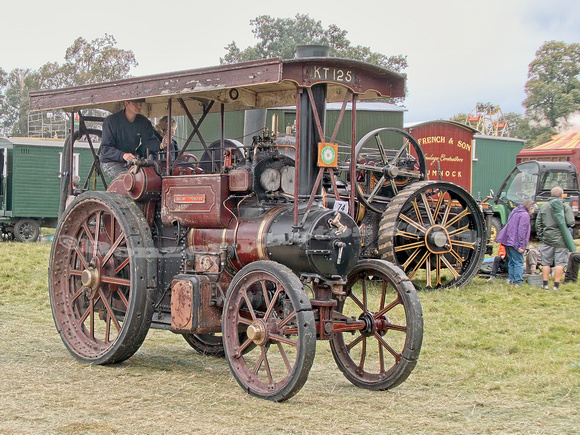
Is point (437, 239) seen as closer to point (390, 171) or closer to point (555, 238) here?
point (390, 171)

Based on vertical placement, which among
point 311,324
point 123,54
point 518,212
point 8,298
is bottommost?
point 8,298

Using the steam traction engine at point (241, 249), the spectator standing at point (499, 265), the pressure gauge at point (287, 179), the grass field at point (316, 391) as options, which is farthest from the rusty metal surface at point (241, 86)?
the spectator standing at point (499, 265)

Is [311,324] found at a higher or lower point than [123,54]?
lower

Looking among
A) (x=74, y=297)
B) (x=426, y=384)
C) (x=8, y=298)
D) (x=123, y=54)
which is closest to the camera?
(x=426, y=384)

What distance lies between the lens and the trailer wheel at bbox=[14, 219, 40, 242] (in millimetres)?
18325

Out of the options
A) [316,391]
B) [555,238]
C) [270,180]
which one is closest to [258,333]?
[316,391]

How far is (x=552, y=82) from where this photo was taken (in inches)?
1610

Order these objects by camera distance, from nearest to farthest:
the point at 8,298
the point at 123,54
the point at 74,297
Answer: the point at 74,297
the point at 8,298
the point at 123,54

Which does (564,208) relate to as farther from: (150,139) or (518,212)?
(150,139)

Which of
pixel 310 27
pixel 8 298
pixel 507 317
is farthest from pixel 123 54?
pixel 507 317

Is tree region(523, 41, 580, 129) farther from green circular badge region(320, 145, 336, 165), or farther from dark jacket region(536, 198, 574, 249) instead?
green circular badge region(320, 145, 336, 165)

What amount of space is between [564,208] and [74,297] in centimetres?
754

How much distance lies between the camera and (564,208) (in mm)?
10898

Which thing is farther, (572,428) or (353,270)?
(353,270)
